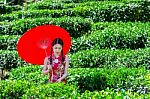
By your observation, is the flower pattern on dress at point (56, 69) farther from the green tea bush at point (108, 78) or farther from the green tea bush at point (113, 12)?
the green tea bush at point (113, 12)

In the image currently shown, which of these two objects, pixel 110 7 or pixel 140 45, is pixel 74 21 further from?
pixel 140 45

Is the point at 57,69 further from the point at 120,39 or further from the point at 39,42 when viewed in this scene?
the point at 120,39

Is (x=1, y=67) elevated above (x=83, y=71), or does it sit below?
below

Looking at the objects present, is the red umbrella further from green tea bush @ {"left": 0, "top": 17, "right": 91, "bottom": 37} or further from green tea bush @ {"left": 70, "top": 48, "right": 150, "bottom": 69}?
green tea bush @ {"left": 0, "top": 17, "right": 91, "bottom": 37}

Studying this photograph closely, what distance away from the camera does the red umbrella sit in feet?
28.1

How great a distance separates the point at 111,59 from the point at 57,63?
300cm

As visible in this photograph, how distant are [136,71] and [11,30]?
961cm

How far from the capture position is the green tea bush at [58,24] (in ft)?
55.6

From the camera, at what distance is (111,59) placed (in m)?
11.0

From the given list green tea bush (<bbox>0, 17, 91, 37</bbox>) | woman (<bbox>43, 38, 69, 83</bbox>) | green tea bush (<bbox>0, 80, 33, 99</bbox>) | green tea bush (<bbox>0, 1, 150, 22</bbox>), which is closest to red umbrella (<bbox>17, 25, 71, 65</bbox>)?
woman (<bbox>43, 38, 69, 83</bbox>)

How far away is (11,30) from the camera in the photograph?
17.7 m

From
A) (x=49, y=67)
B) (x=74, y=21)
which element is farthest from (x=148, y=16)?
(x=49, y=67)

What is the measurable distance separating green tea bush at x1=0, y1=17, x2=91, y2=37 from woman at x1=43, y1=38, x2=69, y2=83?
8557 mm

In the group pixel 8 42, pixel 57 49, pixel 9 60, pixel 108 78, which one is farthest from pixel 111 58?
pixel 8 42
